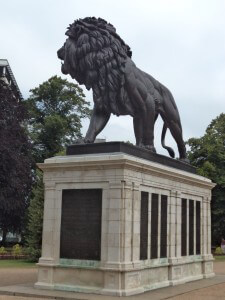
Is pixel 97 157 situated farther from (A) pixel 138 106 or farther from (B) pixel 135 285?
(B) pixel 135 285

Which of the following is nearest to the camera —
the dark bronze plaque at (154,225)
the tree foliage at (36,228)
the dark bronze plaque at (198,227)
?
the dark bronze plaque at (154,225)

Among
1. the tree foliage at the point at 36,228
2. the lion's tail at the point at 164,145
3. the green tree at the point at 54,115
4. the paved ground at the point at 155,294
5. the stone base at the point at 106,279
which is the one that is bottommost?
the paved ground at the point at 155,294

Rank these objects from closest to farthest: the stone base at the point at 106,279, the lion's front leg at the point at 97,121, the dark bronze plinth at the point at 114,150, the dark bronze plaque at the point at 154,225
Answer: the stone base at the point at 106,279 → the dark bronze plinth at the point at 114,150 → the dark bronze plaque at the point at 154,225 → the lion's front leg at the point at 97,121

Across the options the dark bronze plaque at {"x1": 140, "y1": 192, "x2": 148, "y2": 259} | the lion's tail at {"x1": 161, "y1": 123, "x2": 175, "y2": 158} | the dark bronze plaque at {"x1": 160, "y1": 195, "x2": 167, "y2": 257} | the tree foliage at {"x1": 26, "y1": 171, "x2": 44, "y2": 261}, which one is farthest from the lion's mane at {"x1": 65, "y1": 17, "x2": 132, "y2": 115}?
the tree foliage at {"x1": 26, "y1": 171, "x2": 44, "y2": 261}

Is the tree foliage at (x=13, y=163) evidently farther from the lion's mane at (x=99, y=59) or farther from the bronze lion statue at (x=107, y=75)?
the lion's mane at (x=99, y=59)

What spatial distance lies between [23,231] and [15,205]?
18.4 ft

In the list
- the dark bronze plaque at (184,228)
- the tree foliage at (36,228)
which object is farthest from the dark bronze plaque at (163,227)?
the tree foliage at (36,228)

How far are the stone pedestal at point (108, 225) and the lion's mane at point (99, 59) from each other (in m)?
2.38

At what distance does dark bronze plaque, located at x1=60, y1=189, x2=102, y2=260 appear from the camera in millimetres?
15140

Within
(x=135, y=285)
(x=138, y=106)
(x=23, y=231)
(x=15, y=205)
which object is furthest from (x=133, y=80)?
(x=23, y=231)

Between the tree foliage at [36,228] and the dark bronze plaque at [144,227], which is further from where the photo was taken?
the tree foliage at [36,228]

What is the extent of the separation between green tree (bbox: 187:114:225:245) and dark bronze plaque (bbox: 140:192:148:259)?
29.7 m

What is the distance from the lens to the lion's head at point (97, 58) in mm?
16469

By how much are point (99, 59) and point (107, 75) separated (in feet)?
1.93
